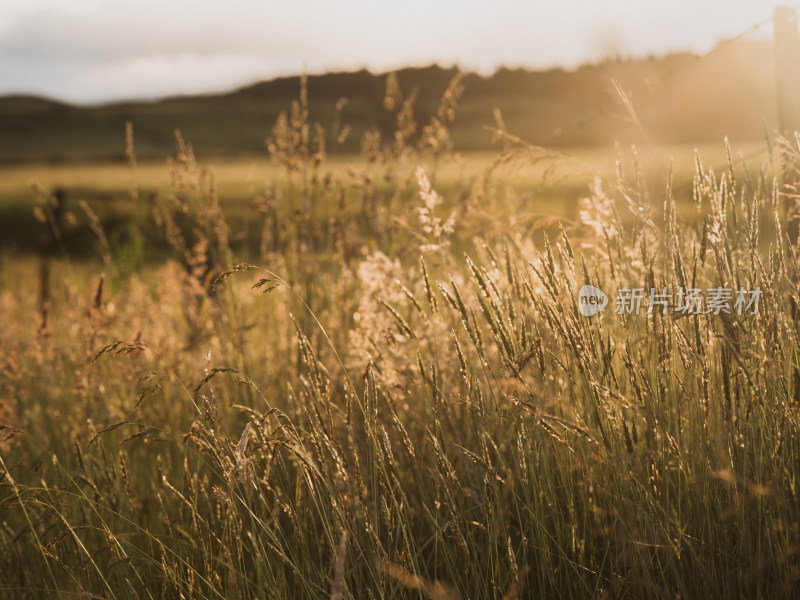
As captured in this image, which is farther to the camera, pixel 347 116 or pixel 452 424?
pixel 347 116

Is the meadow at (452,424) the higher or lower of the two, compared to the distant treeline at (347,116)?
lower

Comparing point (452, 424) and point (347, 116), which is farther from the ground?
point (347, 116)

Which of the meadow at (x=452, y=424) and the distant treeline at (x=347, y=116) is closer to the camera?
the meadow at (x=452, y=424)

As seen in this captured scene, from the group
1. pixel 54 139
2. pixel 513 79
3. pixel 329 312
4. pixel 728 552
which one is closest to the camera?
pixel 728 552

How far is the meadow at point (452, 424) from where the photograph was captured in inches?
62.0

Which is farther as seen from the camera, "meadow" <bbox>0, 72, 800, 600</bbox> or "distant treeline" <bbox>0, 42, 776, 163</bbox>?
"distant treeline" <bbox>0, 42, 776, 163</bbox>

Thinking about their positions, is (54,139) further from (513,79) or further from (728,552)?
(728,552)

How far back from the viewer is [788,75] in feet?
10.6

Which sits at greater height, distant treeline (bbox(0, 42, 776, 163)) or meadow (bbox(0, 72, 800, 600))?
distant treeline (bbox(0, 42, 776, 163))

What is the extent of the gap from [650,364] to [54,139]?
7373cm

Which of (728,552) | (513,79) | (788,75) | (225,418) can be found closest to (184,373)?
(225,418)

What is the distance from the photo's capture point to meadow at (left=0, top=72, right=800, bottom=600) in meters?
1.58

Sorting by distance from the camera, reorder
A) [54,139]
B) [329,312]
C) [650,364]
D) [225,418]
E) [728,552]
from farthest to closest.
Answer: [54,139] < [329,312] < [225,418] < [650,364] < [728,552]

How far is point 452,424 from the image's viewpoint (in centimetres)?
200
